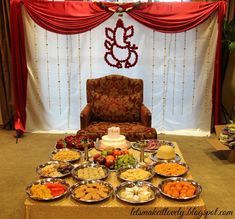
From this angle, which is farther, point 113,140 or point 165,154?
point 113,140

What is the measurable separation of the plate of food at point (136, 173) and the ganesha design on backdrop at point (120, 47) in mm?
2275

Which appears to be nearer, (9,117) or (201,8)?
(201,8)

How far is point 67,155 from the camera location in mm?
2744

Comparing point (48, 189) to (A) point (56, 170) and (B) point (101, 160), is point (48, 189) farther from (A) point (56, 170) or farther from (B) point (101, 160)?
(B) point (101, 160)

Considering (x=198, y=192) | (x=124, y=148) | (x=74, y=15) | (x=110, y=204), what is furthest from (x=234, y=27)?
(x=110, y=204)

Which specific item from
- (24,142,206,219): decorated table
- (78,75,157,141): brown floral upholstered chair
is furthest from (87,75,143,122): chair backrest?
(24,142,206,219): decorated table

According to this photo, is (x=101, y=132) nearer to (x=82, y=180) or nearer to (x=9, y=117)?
(x=82, y=180)

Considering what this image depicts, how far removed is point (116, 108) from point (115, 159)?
1.37 m

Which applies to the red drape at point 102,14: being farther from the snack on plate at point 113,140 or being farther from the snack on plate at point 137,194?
the snack on plate at point 137,194

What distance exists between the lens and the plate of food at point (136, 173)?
2342 mm

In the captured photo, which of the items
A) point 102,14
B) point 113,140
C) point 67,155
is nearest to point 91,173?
point 67,155

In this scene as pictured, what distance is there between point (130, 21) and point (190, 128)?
1698 mm

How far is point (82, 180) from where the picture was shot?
231 centimetres

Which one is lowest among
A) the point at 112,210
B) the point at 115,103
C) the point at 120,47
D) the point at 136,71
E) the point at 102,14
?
the point at 112,210
